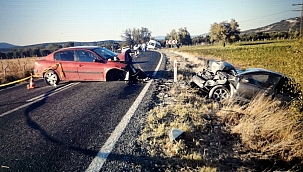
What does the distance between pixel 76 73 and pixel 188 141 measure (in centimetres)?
661

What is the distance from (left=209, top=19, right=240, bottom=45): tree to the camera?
286 ft

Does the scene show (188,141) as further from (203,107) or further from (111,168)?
(203,107)

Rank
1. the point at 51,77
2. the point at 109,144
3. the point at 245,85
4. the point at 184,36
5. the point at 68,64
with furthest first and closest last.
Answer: the point at 184,36 < the point at 51,77 < the point at 68,64 < the point at 245,85 < the point at 109,144

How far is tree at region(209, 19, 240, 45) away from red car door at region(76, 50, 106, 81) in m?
88.0

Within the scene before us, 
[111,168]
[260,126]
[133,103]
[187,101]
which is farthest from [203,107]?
[111,168]

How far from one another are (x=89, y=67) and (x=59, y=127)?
179 inches

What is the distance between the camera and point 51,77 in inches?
356

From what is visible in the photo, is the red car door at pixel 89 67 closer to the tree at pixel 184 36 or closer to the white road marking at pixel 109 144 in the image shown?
the white road marking at pixel 109 144

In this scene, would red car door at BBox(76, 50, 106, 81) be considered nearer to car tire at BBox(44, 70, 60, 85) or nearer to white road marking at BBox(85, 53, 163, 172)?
car tire at BBox(44, 70, 60, 85)

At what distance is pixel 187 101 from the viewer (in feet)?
20.7

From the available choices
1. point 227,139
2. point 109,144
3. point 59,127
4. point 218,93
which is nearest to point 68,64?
point 59,127

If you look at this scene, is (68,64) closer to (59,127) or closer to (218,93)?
(59,127)

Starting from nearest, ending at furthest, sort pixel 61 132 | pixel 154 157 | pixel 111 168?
1. pixel 111 168
2. pixel 154 157
3. pixel 61 132

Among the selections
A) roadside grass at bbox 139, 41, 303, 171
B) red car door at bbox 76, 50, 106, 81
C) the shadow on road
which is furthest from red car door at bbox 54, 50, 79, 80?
roadside grass at bbox 139, 41, 303, 171
